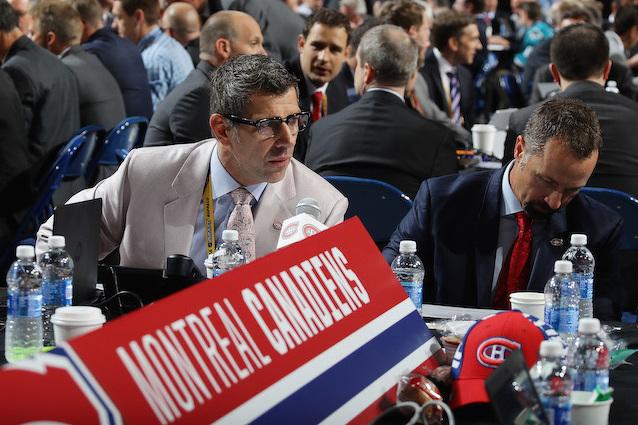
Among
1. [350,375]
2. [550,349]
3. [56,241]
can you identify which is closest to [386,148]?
[56,241]

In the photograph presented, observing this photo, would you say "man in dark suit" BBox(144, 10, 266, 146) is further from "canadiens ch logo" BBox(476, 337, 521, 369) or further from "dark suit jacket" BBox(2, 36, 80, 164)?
"canadiens ch logo" BBox(476, 337, 521, 369)

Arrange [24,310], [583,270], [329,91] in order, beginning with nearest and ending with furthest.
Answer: [24,310] < [583,270] < [329,91]

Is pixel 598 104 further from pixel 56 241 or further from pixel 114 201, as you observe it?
pixel 56 241

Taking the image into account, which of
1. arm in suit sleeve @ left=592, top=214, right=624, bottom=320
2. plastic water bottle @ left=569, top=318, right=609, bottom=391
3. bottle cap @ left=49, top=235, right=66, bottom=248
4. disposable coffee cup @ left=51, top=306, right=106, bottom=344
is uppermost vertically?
bottle cap @ left=49, top=235, right=66, bottom=248

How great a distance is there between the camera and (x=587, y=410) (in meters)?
2.10

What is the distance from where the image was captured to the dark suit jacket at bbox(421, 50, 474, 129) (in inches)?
329

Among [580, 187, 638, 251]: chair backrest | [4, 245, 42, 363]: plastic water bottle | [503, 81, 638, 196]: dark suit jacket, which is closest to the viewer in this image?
[4, 245, 42, 363]: plastic water bottle

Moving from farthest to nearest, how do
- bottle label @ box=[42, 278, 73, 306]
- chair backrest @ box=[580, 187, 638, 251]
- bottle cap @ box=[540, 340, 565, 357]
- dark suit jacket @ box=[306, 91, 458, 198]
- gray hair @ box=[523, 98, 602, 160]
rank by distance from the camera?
1. dark suit jacket @ box=[306, 91, 458, 198]
2. chair backrest @ box=[580, 187, 638, 251]
3. gray hair @ box=[523, 98, 602, 160]
4. bottle label @ box=[42, 278, 73, 306]
5. bottle cap @ box=[540, 340, 565, 357]

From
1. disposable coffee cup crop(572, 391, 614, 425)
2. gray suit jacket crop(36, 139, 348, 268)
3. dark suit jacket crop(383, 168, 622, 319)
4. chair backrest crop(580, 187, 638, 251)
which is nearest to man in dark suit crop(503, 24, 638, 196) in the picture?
chair backrest crop(580, 187, 638, 251)

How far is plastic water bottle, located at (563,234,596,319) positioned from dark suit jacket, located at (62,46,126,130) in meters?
4.19

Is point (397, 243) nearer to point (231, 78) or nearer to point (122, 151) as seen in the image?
point (231, 78)

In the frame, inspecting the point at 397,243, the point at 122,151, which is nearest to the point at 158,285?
the point at 397,243

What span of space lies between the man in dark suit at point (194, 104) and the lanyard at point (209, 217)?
2188mm

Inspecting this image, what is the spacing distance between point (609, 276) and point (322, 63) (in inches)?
144
